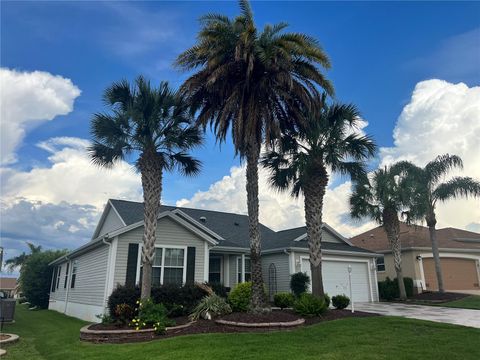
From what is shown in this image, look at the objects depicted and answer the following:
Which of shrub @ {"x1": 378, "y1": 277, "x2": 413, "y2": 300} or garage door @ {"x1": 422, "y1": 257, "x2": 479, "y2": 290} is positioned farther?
garage door @ {"x1": 422, "y1": 257, "x2": 479, "y2": 290}

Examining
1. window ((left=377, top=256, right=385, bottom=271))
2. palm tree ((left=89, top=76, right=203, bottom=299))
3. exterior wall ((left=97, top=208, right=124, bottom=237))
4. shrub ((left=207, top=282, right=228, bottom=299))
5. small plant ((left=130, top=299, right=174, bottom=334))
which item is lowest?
small plant ((left=130, top=299, right=174, bottom=334))

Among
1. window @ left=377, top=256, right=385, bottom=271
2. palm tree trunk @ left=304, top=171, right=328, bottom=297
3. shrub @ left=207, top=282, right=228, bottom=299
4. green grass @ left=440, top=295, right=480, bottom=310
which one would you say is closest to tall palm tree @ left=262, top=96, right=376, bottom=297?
palm tree trunk @ left=304, top=171, right=328, bottom=297

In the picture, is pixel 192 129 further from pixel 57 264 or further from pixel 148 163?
pixel 57 264

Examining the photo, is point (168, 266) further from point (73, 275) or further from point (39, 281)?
point (39, 281)

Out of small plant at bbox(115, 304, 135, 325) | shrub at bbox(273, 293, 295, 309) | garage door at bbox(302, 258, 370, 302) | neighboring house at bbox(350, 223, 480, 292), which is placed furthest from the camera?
neighboring house at bbox(350, 223, 480, 292)

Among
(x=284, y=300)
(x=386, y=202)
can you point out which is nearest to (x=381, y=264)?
(x=386, y=202)

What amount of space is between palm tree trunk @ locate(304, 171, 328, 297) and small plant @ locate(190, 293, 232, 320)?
405 cm

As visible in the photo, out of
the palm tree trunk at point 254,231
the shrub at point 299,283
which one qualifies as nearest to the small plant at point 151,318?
the palm tree trunk at point 254,231

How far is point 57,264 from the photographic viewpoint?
2512 cm

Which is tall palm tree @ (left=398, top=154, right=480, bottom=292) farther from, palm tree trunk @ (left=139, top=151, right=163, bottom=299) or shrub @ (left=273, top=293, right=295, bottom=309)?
palm tree trunk @ (left=139, top=151, right=163, bottom=299)

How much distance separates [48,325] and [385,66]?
1812 centimetres

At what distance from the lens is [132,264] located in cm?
1522

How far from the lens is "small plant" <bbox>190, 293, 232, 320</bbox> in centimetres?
1266

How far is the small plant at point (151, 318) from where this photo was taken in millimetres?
11131
